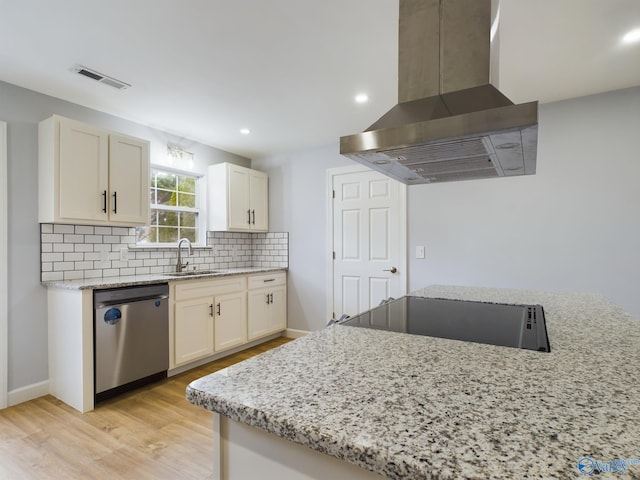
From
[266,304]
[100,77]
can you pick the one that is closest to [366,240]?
[266,304]

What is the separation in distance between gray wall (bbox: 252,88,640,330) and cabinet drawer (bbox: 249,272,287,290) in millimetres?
1670

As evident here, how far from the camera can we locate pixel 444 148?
1.24 meters

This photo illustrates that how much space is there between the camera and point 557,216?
9.41 ft

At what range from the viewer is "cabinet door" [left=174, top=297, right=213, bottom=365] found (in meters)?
3.08

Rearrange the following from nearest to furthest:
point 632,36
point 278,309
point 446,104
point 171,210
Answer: point 446,104
point 632,36
point 171,210
point 278,309

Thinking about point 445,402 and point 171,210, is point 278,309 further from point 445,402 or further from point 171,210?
point 445,402

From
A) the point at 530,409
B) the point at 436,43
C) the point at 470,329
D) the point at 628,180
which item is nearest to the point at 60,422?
the point at 470,329

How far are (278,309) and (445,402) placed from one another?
3.78 m

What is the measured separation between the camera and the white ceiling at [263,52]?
180cm

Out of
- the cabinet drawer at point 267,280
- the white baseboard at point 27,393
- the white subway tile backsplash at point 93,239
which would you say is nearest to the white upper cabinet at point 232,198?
the cabinet drawer at point 267,280

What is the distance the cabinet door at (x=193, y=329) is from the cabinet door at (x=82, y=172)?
1.05 meters

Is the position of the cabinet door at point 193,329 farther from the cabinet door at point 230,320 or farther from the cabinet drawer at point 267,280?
the cabinet drawer at point 267,280

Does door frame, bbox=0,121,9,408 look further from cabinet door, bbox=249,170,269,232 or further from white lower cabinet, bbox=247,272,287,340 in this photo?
cabinet door, bbox=249,170,269,232

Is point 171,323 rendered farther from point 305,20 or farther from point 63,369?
point 305,20
